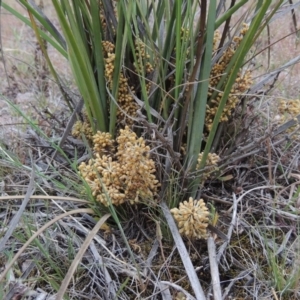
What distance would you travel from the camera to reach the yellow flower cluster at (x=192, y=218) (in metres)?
0.78

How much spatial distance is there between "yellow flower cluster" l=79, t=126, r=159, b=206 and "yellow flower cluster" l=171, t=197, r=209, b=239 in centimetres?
8

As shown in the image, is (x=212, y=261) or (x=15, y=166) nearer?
(x=212, y=261)

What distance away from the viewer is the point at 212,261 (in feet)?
2.61

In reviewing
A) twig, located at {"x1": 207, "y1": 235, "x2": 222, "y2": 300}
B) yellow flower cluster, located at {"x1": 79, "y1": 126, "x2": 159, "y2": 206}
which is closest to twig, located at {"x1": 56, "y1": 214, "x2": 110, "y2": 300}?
yellow flower cluster, located at {"x1": 79, "y1": 126, "x2": 159, "y2": 206}

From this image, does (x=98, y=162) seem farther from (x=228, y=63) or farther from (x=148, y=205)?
(x=228, y=63)

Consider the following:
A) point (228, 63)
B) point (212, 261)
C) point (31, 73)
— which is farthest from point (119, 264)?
point (31, 73)

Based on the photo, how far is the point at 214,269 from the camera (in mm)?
782

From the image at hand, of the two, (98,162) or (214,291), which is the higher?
(98,162)

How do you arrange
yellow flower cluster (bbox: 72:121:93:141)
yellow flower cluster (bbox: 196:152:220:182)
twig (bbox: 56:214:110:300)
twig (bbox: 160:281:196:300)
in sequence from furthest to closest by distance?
yellow flower cluster (bbox: 72:121:93:141) → yellow flower cluster (bbox: 196:152:220:182) → twig (bbox: 160:281:196:300) → twig (bbox: 56:214:110:300)

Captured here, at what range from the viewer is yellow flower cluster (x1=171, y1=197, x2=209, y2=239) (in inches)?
30.8

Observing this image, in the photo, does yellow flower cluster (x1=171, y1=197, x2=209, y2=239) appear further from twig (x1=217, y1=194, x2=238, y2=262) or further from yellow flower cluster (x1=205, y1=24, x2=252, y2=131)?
yellow flower cluster (x1=205, y1=24, x2=252, y2=131)

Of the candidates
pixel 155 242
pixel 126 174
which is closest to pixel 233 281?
pixel 155 242

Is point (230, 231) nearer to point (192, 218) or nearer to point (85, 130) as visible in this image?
point (192, 218)

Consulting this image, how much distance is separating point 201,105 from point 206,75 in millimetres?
56
